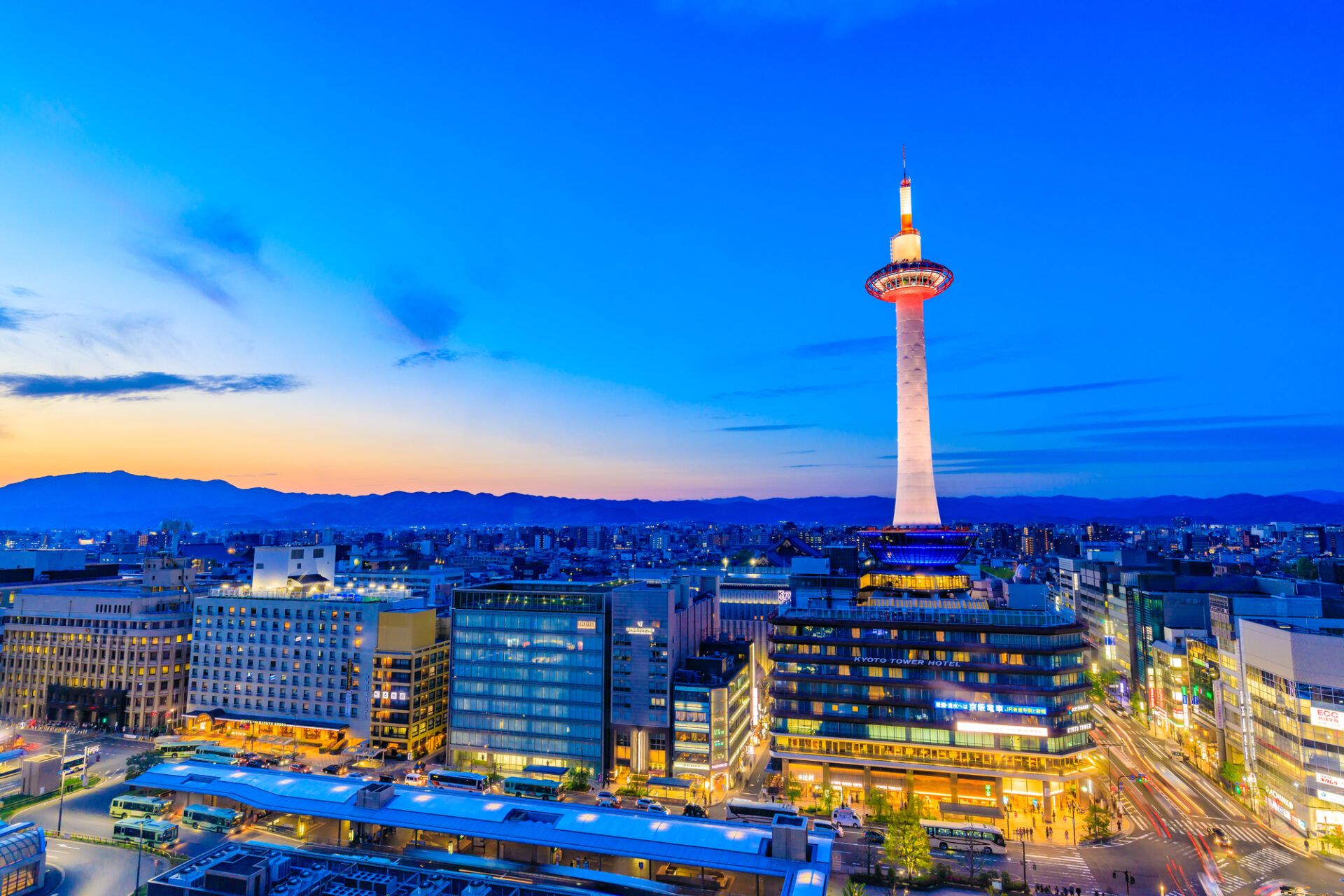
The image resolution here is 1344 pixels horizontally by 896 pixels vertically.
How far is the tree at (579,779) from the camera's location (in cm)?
9144

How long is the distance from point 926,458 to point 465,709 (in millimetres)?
100392

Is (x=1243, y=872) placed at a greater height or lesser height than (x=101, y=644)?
lesser

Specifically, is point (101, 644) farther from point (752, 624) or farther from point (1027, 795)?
point (1027, 795)

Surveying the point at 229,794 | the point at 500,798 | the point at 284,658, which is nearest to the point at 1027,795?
the point at 500,798

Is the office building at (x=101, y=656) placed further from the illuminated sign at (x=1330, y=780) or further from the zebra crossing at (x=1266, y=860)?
the illuminated sign at (x=1330, y=780)

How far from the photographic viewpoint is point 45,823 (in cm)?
7394

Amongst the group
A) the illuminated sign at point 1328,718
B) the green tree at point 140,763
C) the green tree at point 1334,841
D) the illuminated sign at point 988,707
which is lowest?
the green tree at point 1334,841

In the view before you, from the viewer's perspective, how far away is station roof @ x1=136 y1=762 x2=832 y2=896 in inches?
2249

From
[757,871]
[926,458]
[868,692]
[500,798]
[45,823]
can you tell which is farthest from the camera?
[926,458]

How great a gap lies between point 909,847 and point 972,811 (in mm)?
23810

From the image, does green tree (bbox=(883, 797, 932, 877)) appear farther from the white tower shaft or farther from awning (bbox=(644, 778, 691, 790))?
the white tower shaft

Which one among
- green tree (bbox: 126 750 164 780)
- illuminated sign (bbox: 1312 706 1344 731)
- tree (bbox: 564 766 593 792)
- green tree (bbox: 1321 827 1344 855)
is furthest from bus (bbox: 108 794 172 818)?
illuminated sign (bbox: 1312 706 1344 731)

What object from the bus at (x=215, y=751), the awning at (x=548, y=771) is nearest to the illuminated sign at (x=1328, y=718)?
the awning at (x=548, y=771)

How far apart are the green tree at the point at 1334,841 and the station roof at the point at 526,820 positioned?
55040 millimetres
